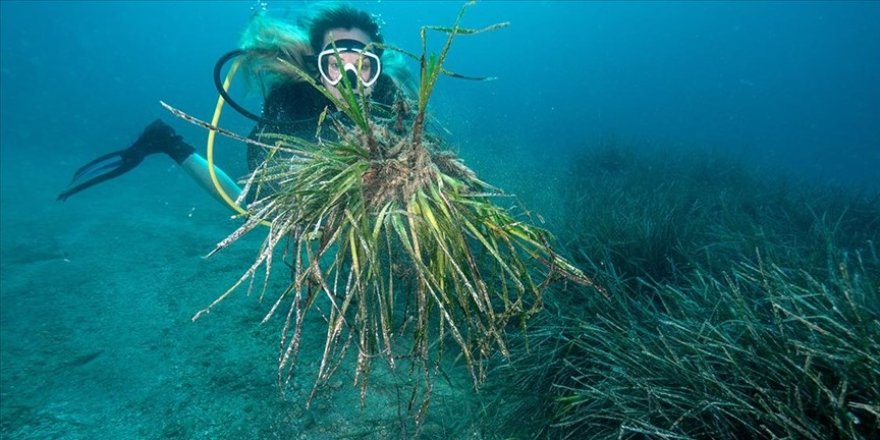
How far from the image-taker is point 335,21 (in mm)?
4445

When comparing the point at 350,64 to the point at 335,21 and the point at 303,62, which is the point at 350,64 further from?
the point at 335,21

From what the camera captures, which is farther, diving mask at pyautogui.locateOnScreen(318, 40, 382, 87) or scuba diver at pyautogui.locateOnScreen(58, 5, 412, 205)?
scuba diver at pyautogui.locateOnScreen(58, 5, 412, 205)

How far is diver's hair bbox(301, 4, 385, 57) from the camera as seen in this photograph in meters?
4.37

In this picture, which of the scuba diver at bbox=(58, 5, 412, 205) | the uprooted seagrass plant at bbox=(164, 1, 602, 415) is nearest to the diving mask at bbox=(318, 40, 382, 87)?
the scuba diver at bbox=(58, 5, 412, 205)

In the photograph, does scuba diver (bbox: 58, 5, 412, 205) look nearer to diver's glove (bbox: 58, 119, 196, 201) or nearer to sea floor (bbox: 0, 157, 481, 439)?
sea floor (bbox: 0, 157, 481, 439)

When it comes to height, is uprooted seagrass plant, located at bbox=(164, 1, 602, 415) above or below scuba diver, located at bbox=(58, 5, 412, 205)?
below

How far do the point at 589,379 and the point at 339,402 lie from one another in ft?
5.04

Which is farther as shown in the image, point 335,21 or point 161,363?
point 335,21

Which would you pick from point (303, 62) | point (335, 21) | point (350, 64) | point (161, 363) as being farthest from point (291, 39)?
point (161, 363)

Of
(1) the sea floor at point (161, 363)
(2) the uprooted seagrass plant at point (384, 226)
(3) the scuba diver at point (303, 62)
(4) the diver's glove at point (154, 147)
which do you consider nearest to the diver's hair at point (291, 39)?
(3) the scuba diver at point (303, 62)

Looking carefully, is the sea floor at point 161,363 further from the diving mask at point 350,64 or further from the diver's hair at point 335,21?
the diver's hair at point 335,21

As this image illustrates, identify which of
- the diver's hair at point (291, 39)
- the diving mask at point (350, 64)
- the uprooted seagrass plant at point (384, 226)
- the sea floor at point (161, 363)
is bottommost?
the sea floor at point (161, 363)

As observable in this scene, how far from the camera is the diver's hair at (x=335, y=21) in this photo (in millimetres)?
4371

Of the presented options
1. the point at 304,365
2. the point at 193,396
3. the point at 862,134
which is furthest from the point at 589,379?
the point at 862,134
